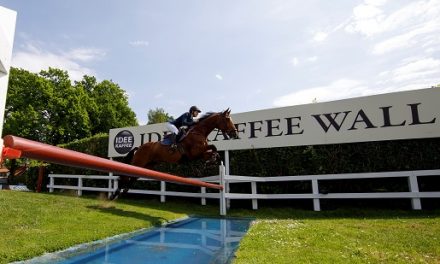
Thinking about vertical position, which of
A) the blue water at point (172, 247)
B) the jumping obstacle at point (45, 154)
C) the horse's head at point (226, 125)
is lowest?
the blue water at point (172, 247)

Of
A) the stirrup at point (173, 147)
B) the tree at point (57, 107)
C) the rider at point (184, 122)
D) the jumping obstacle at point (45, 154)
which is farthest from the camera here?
the tree at point (57, 107)

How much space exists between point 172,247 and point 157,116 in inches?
1459

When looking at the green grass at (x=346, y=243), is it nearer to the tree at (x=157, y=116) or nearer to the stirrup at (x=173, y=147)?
the stirrup at (x=173, y=147)

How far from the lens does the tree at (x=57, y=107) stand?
23.7 metres

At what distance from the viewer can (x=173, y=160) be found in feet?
20.6

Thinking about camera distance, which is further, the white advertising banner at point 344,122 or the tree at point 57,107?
the tree at point 57,107

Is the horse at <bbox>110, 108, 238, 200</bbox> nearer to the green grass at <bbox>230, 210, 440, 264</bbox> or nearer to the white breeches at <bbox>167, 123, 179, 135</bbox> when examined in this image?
the white breeches at <bbox>167, 123, 179, 135</bbox>

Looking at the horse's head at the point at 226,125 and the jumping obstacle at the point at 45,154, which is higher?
the horse's head at the point at 226,125

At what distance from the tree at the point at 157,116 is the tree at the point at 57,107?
25.0 feet

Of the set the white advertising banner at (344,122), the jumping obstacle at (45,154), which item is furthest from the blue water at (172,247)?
the white advertising banner at (344,122)

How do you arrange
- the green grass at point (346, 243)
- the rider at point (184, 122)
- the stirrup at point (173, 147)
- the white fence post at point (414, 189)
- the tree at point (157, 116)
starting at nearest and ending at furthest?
the green grass at point (346, 243), the stirrup at point (173, 147), the rider at point (184, 122), the white fence post at point (414, 189), the tree at point (157, 116)

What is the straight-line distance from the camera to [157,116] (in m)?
40.3

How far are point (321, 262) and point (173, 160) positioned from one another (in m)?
3.79

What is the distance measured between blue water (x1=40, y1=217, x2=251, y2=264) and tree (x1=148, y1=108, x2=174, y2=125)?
32902 mm
